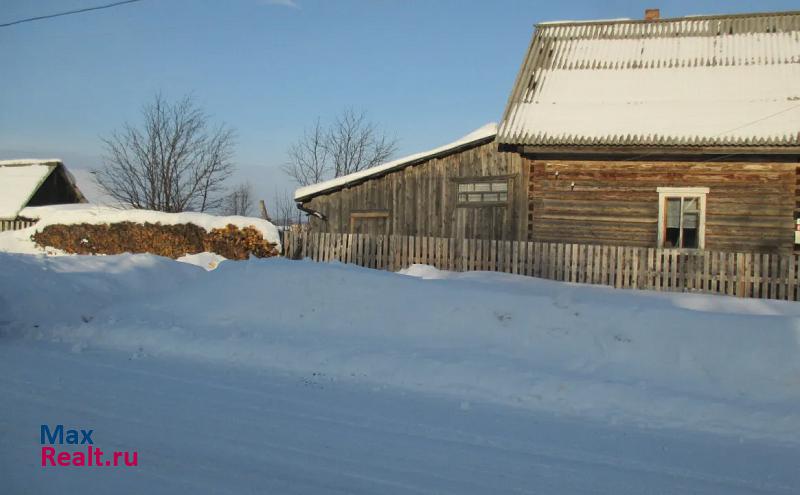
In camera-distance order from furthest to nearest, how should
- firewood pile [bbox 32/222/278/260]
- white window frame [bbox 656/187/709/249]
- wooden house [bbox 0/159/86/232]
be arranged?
wooden house [bbox 0/159/86/232] < firewood pile [bbox 32/222/278/260] < white window frame [bbox 656/187/709/249]

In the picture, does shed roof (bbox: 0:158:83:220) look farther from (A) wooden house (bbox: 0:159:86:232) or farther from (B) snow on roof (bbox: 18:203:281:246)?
(B) snow on roof (bbox: 18:203:281:246)

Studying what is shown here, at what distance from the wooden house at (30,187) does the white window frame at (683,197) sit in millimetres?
29614

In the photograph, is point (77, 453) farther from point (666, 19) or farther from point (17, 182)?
point (17, 182)

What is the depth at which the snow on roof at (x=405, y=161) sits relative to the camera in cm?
1609

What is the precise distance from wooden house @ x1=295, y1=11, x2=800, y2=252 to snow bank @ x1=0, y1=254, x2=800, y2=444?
17.1ft

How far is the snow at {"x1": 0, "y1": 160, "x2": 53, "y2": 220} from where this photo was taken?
31.4m

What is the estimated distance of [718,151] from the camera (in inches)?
521

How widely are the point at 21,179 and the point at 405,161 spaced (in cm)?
2780

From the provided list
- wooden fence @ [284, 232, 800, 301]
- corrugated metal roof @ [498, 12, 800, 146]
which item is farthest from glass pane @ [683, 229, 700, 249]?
corrugated metal roof @ [498, 12, 800, 146]

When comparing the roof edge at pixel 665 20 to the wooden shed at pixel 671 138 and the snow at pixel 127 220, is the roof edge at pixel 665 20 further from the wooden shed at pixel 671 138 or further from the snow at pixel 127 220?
the snow at pixel 127 220

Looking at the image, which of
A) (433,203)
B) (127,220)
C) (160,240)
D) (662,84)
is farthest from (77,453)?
(127,220)

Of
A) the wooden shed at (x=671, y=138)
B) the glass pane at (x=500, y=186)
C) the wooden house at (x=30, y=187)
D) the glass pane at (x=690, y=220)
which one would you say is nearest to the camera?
the wooden shed at (x=671, y=138)

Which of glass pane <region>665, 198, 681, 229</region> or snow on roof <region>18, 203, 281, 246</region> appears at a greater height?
glass pane <region>665, 198, 681, 229</region>

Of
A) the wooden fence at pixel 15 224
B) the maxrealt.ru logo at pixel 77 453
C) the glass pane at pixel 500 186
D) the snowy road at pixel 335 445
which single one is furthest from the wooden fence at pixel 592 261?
the wooden fence at pixel 15 224
